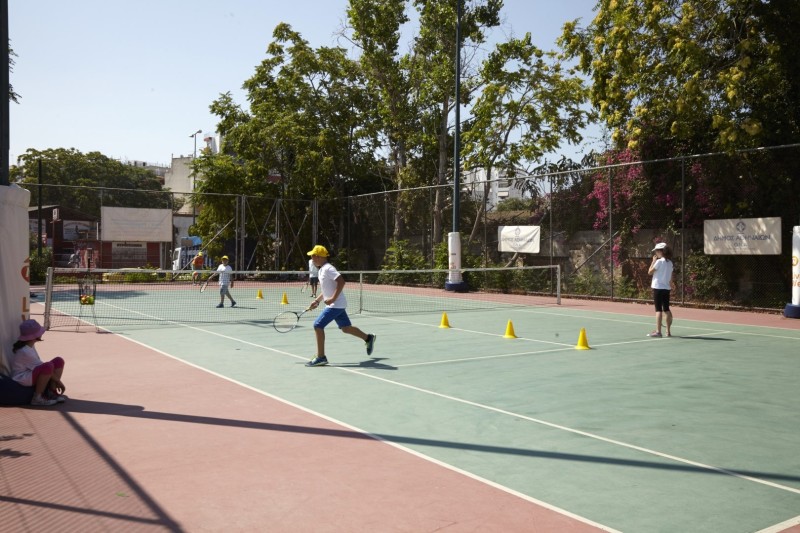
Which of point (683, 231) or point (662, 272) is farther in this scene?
point (683, 231)

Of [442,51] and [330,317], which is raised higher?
[442,51]

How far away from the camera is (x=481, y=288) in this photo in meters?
27.5

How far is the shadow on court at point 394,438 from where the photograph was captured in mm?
5617

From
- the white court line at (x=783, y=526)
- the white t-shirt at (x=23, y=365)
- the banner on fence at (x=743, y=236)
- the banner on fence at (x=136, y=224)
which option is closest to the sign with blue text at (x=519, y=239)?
the banner on fence at (x=743, y=236)

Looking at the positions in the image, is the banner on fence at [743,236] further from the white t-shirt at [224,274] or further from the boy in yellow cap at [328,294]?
the white t-shirt at [224,274]

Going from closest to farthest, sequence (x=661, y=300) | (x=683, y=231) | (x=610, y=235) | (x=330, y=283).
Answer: (x=330, y=283) → (x=661, y=300) → (x=683, y=231) → (x=610, y=235)

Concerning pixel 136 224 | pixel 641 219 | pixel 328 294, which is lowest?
pixel 328 294

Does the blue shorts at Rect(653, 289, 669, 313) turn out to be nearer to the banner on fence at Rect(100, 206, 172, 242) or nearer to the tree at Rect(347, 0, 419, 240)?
the tree at Rect(347, 0, 419, 240)

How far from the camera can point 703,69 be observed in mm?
20422

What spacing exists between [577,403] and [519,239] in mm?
18768

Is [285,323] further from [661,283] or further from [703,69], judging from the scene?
[703,69]

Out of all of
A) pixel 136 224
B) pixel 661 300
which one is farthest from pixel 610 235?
pixel 136 224

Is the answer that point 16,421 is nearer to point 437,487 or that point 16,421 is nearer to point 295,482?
point 295,482

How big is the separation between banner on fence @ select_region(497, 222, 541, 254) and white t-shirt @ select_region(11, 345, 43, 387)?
1993 centimetres
